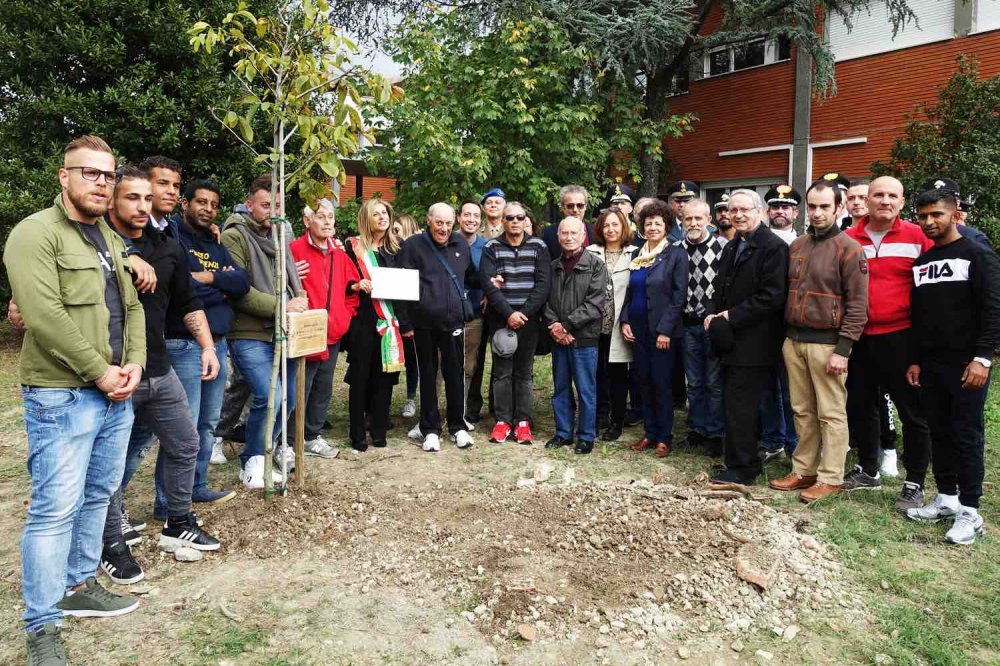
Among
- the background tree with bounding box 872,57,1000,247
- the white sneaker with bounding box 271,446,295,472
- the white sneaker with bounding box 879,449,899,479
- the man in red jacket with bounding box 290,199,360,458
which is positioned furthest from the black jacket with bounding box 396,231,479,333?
the background tree with bounding box 872,57,1000,247

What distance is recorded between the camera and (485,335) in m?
7.12

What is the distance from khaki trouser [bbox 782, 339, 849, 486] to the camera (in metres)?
4.75

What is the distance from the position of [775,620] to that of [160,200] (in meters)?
3.99

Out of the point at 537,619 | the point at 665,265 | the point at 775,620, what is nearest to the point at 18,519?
the point at 537,619

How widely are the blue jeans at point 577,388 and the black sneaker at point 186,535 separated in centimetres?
313

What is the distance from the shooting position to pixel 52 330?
108 inches

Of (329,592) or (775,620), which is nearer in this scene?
(775,620)

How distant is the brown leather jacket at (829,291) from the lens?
4.60 metres

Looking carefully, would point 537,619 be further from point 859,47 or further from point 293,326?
point 859,47

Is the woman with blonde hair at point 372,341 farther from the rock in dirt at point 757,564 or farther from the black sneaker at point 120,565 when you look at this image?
the rock in dirt at point 757,564

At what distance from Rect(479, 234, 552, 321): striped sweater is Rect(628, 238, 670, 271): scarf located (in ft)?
2.48

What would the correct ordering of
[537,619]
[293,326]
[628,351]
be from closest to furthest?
1. [537,619]
2. [293,326]
3. [628,351]

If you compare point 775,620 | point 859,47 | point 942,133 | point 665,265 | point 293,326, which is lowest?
point 775,620

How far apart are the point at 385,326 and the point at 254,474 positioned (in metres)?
1.67
